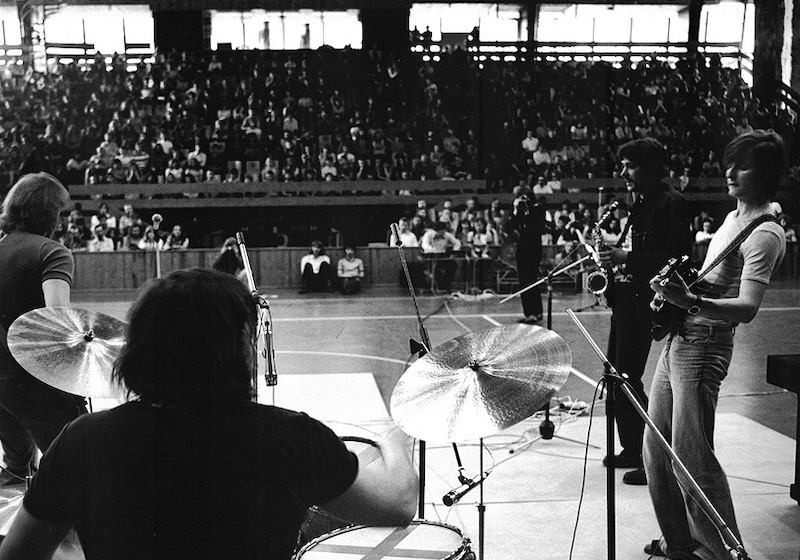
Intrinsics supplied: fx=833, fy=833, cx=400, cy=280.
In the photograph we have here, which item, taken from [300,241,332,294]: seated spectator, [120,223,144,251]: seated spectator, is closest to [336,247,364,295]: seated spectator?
[300,241,332,294]: seated spectator

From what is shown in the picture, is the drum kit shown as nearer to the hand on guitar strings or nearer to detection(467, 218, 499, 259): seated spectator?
the hand on guitar strings

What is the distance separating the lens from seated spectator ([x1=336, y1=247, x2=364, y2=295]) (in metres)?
15.2

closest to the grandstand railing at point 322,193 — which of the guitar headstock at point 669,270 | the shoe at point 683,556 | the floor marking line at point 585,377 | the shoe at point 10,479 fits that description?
the floor marking line at point 585,377

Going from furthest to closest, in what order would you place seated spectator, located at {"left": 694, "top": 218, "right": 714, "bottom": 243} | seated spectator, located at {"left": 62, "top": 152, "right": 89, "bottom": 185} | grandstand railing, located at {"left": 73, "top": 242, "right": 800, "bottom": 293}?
seated spectator, located at {"left": 62, "top": 152, "right": 89, "bottom": 185}, seated spectator, located at {"left": 694, "top": 218, "right": 714, "bottom": 243}, grandstand railing, located at {"left": 73, "top": 242, "right": 800, "bottom": 293}

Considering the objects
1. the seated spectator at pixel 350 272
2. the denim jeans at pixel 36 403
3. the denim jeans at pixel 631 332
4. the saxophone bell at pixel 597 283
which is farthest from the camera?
the seated spectator at pixel 350 272

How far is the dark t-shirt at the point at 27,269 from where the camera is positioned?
3.81 metres

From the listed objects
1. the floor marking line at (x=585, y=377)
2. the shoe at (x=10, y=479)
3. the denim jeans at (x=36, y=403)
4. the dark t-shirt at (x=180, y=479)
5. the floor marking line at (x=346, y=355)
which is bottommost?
the floor marking line at (x=346, y=355)

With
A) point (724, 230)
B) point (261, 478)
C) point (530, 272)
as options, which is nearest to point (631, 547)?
point (724, 230)

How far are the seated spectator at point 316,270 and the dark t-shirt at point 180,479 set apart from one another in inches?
557

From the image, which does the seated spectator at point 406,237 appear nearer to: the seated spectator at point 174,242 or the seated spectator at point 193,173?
the seated spectator at point 174,242

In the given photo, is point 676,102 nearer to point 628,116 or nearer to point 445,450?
point 628,116

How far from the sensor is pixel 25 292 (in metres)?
3.85

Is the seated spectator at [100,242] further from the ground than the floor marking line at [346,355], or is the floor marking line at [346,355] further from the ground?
the seated spectator at [100,242]

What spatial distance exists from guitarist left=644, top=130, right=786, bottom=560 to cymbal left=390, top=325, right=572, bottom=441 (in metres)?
0.63
